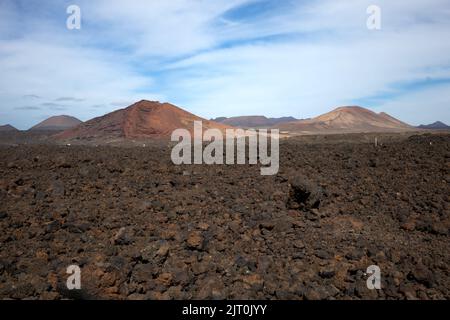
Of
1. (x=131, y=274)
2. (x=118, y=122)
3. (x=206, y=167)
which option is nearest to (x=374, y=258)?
(x=131, y=274)

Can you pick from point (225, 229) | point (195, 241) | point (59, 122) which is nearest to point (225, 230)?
point (225, 229)

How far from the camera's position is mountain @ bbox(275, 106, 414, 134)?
191 ft

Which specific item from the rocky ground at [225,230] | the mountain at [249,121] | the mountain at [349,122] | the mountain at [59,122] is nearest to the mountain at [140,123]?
the rocky ground at [225,230]

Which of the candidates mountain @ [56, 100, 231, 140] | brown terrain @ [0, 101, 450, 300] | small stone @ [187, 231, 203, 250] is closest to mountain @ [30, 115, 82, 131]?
mountain @ [56, 100, 231, 140]

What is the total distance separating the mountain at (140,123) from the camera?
27.3 meters

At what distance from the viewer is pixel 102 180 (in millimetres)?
6266

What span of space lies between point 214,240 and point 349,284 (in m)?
1.58

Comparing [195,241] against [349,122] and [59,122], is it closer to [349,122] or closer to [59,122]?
[349,122]

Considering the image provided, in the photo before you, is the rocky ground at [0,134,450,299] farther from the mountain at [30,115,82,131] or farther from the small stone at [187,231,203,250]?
A: the mountain at [30,115,82,131]

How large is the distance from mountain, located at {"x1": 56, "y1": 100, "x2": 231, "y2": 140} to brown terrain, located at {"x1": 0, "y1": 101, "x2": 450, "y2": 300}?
20.2 meters

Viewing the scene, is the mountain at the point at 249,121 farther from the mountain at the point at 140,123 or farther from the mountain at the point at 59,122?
the mountain at the point at 140,123

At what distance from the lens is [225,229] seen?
4672mm
